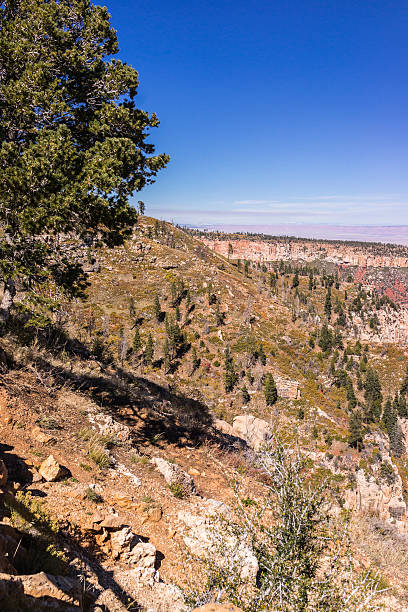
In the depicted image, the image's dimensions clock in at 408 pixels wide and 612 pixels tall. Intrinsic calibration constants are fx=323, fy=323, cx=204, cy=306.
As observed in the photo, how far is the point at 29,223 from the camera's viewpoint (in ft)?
23.2

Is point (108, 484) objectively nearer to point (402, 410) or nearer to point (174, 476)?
point (174, 476)

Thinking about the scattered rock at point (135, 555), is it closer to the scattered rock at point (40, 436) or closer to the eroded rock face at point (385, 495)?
the scattered rock at point (40, 436)

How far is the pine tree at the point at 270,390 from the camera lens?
74875 mm

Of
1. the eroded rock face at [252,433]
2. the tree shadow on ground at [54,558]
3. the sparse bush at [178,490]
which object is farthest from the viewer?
the eroded rock face at [252,433]

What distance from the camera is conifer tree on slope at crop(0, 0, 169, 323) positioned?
7.07m

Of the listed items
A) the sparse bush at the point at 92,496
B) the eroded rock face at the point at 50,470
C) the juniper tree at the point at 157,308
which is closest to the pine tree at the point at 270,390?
the juniper tree at the point at 157,308

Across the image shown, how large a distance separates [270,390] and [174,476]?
71.7 m

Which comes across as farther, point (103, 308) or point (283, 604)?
point (103, 308)

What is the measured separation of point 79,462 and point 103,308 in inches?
2815

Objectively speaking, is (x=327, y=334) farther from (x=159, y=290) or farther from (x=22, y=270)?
(x=22, y=270)

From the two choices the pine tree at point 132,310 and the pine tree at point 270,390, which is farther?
the pine tree at point 132,310

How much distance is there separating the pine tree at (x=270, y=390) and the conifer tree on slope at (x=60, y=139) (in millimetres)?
72000

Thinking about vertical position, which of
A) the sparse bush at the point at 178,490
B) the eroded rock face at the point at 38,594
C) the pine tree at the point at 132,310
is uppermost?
the eroded rock face at the point at 38,594

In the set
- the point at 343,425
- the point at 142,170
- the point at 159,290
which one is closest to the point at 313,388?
the point at 343,425
